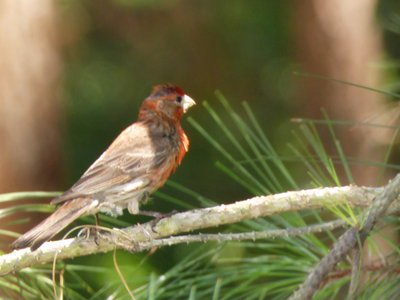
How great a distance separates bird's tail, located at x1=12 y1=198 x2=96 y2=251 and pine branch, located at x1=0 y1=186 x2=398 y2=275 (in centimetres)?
6

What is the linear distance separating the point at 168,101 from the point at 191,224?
2.18 m

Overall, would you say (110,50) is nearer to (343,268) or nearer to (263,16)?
(263,16)

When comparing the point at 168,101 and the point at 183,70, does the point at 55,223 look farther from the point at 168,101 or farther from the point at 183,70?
the point at 183,70

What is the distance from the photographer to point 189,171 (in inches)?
308

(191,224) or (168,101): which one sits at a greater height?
(168,101)

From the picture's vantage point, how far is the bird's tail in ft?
9.03

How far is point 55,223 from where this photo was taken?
3.34m

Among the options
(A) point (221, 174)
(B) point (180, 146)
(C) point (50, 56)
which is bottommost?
(A) point (221, 174)

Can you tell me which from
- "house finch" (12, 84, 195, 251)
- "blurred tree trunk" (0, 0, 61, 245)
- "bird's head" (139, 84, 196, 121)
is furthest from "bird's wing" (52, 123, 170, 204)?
"blurred tree trunk" (0, 0, 61, 245)

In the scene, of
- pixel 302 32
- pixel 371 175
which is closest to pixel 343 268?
pixel 371 175

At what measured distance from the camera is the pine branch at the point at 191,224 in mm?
2404

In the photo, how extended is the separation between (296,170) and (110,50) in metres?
2.22

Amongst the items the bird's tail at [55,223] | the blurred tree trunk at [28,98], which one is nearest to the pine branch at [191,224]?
the bird's tail at [55,223]

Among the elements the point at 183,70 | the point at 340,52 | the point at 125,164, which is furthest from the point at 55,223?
the point at 183,70
